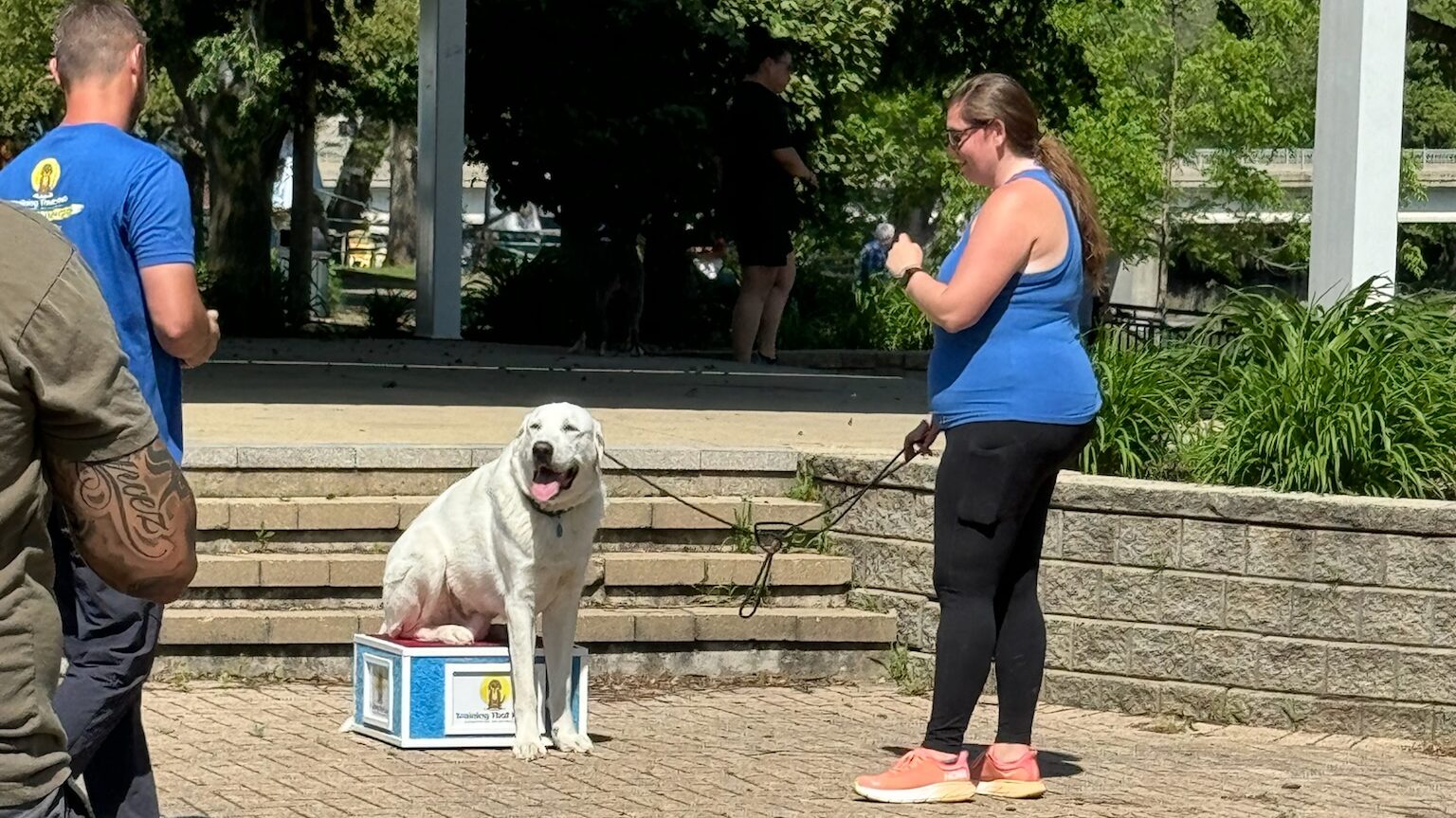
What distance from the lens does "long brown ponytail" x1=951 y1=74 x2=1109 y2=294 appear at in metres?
5.86

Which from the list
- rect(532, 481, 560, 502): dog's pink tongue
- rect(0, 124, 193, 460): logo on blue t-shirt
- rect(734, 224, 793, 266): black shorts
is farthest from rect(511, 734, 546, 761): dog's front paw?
rect(734, 224, 793, 266): black shorts

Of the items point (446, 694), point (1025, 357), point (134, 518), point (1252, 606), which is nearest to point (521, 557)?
point (446, 694)

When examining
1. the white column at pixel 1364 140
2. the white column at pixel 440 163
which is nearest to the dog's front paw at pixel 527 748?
the white column at pixel 1364 140

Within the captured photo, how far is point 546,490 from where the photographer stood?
629 centimetres

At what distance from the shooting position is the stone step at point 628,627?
7.36 m

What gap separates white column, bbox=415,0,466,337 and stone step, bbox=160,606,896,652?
9.19m

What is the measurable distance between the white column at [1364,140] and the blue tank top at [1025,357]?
17.2 ft

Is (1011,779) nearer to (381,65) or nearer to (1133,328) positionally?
(1133,328)

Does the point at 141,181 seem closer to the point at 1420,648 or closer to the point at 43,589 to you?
the point at 43,589

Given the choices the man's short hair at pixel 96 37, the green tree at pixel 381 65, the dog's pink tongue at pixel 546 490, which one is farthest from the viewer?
the green tree at pixel 381 65

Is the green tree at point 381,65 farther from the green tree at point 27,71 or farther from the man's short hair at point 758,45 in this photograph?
the green tree at point 27,71

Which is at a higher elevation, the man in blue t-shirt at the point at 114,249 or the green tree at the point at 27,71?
the green tree at the point at 27,71

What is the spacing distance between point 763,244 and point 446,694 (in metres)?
6.72

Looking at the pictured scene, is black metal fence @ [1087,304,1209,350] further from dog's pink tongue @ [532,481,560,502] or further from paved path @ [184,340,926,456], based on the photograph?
dog's pink tongue @ [532,481,560,502]
